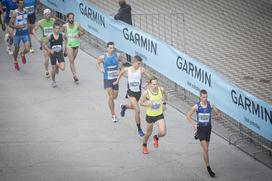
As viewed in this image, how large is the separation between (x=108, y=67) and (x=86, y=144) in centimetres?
198

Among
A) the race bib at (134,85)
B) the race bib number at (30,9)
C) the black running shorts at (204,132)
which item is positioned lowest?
the race bib number at (30,9)

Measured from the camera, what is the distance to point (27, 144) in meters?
14.7

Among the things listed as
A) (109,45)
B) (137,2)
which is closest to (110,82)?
(109,45)

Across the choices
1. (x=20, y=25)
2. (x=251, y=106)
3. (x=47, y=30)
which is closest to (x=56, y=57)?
(x=47, y=30)

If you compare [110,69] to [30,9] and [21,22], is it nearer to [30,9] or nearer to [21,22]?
[21,22]

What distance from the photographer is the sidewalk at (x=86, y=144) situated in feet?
44.2

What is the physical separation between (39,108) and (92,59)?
3951 millimetres

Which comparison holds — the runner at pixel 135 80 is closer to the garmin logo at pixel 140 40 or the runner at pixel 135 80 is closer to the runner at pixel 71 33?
the garmin logo at pixel 140 40

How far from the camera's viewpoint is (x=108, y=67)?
15.5 metres

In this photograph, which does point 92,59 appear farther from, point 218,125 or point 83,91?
point 218,125

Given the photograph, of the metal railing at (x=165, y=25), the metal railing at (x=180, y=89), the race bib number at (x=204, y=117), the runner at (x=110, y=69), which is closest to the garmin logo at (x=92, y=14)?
the metal railing at (x=180, y=89)

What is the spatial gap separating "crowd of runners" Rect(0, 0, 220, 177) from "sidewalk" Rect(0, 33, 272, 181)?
38 cm

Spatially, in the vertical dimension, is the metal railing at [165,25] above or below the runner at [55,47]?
below

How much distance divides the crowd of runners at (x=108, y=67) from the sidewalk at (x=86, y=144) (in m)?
0.38
